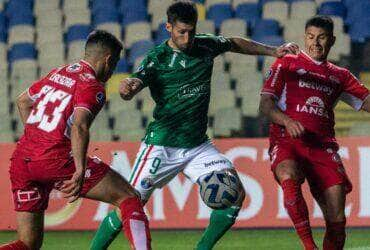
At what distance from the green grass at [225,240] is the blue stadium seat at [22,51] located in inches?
195

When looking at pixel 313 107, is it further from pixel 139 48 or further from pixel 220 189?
pixel 139 48

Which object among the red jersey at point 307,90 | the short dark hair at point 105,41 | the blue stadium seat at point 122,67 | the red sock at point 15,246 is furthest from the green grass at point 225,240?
the blue stadium seat at point 122,67

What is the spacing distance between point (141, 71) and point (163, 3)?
9.08 meters

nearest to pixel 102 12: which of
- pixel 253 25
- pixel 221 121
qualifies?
pixel 253 25

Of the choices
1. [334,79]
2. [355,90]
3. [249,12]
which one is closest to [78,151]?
[334,79]

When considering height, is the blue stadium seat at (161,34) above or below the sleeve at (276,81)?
below

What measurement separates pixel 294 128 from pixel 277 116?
269 mm

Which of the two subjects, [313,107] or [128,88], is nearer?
[128,88]

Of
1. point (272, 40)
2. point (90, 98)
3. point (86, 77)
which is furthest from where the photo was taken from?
point (272, 40)

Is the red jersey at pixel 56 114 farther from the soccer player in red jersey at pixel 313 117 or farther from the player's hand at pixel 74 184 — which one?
the soccer player in red jersey at pixel 313 117

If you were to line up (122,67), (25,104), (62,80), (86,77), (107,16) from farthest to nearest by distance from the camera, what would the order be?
(107,16) → (122,67) → (25,104) → (62,80) → (86,77)

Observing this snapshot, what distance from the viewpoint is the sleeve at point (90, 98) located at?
6484 millimetres

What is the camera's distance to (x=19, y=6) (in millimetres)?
16875

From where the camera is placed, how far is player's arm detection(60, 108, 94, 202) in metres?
6.33
